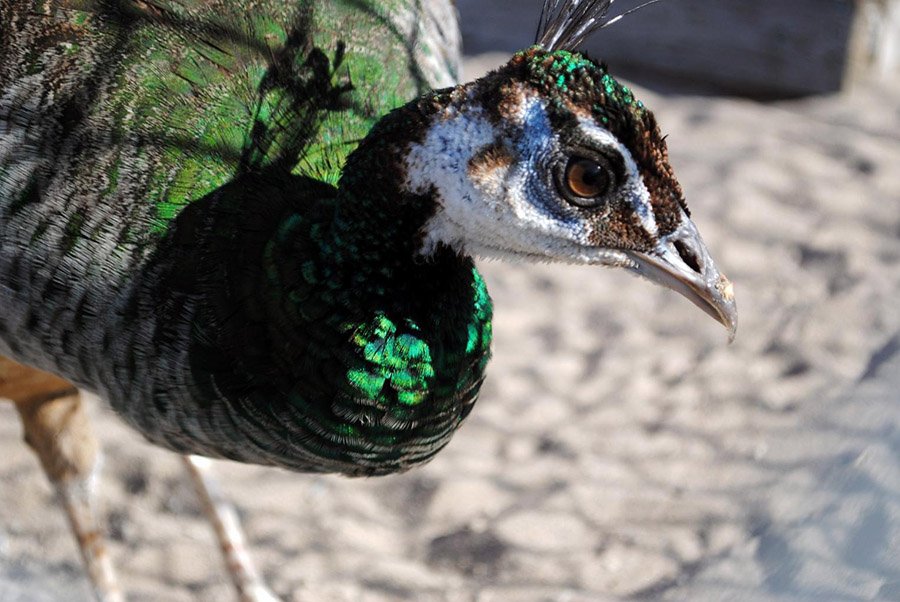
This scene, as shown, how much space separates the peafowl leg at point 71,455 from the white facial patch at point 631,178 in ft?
4.26

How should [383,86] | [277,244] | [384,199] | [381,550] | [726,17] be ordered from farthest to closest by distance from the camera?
[726,17], [381,550], [383,86], [277,244], [384,199]

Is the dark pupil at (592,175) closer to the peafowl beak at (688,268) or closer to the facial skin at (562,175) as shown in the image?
the facial skin at (562,175)

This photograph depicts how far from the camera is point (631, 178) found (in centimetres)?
142

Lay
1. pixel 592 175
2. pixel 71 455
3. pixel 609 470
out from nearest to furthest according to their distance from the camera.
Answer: pixel 592 175, pixel 71 455, pixel 609 470

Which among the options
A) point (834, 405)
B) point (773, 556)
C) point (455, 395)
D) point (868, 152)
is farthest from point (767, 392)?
point (455, 395)

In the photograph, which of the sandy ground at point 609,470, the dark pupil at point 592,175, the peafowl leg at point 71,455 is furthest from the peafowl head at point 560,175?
the peafowl leg at point 71,455

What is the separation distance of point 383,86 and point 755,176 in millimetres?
1826

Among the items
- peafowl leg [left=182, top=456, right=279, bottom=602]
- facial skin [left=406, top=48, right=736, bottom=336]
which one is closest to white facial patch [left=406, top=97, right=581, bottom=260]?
facial skin [left=406, top=48, right=736, bottom=336]

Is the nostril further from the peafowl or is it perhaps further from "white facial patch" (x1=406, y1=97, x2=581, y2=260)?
"white facial patch" (x1=406, y1=97, x2=581, y2=260)

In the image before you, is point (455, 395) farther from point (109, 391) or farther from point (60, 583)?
point (60, 583)

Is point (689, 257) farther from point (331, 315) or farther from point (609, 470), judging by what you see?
point (609, 470)

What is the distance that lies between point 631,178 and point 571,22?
39 cm

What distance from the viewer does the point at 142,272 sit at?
1620 mm

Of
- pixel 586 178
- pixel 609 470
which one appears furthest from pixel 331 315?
pixel 609 470
